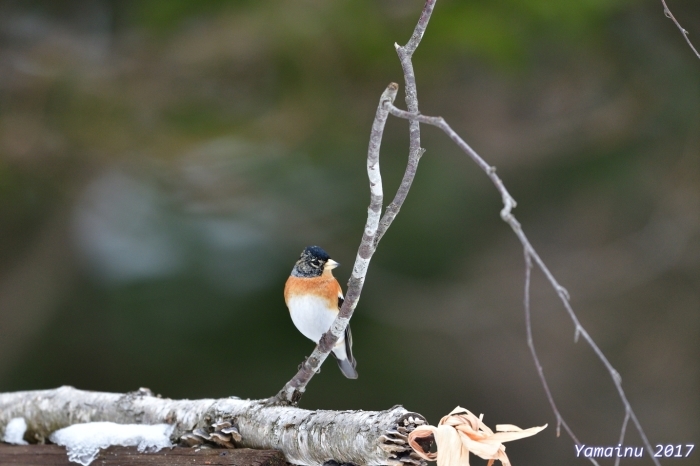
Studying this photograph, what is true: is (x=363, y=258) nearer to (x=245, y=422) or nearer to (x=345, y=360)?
(x=245, y=422)

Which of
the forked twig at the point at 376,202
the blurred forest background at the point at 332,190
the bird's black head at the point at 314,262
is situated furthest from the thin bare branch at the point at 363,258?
the blurred forest background at the point at 332,190

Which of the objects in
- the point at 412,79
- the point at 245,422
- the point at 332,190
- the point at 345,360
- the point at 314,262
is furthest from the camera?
the point at 332,190

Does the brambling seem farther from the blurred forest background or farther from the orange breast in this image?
the blurred forest background

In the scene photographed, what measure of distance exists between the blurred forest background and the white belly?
5.06 ft

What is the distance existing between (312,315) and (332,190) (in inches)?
72.1

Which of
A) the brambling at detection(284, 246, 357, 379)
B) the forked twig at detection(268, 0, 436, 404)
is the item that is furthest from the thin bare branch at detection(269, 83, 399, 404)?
the brambling at detection(284, 246, 357, 379)

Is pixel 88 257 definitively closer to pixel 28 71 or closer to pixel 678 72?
pixel 28 71

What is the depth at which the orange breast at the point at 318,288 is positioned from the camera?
8.06 ft

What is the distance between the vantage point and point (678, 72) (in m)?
3.93

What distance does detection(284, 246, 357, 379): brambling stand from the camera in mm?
2418

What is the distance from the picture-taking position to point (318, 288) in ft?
8.10

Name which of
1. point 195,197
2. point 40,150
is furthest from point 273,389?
point 40,150

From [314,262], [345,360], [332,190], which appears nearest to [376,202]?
[314,262]

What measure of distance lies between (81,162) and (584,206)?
3.18 metres
